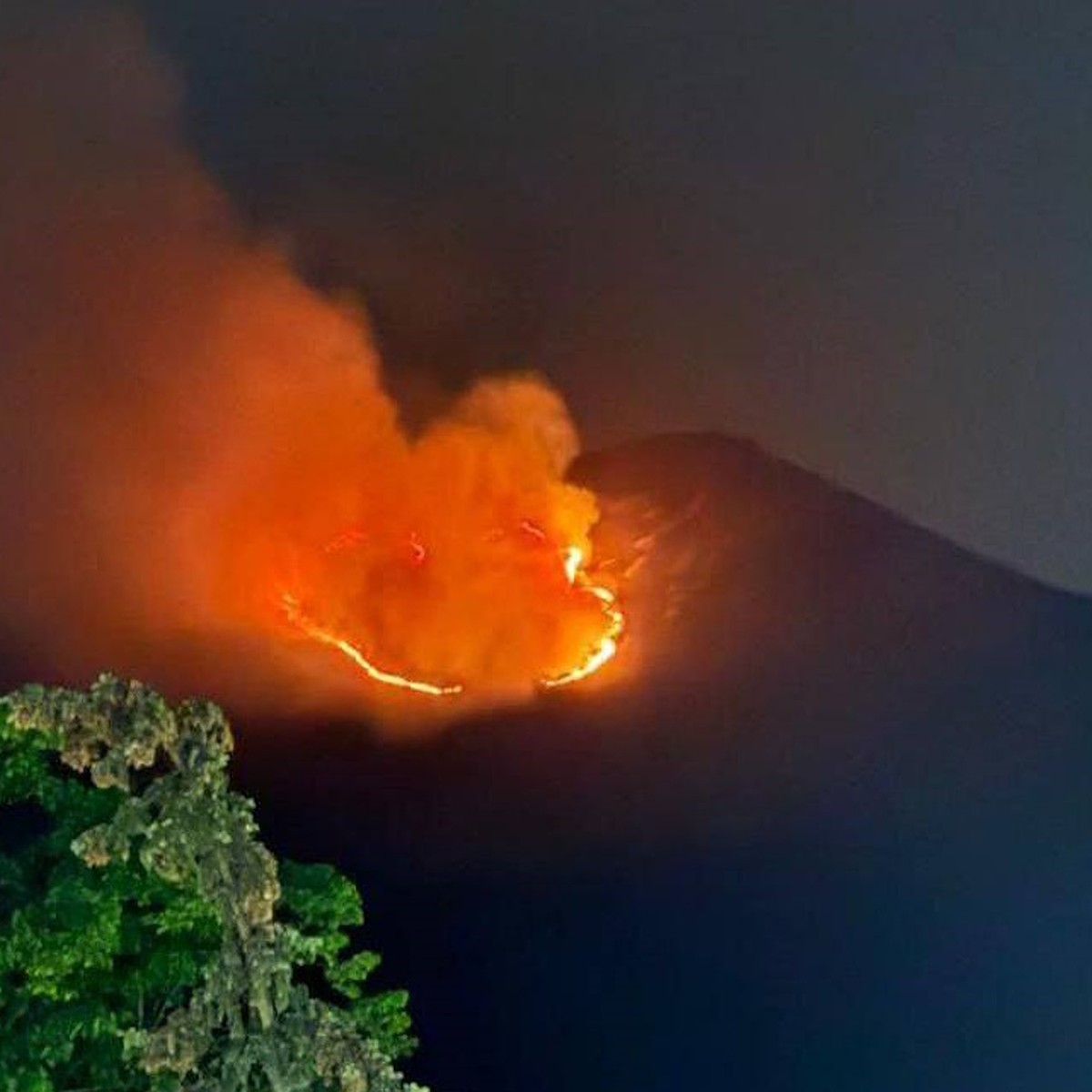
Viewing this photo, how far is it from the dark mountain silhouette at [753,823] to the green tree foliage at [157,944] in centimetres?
63

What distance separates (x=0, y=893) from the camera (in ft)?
7.52

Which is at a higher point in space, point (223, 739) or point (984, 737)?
point (984, 737)

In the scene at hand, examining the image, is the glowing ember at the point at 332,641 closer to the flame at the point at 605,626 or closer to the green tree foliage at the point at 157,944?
the flame at the point at 605,626

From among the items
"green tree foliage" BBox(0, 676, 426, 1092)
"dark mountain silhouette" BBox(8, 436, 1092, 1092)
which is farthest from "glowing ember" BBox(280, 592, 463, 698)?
"green tree foliage" BBox(0, 676, 426, 1092)

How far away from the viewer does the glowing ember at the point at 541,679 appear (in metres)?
2.85

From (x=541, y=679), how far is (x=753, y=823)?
0.48 meters

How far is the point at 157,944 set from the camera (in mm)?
2195

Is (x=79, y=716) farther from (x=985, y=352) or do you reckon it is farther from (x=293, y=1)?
(x=985, y=352)

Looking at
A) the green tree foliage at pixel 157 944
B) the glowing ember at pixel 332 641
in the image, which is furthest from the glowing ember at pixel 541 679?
the green tree foliage at pixel 157 944

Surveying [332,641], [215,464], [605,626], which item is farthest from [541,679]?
[215,464]

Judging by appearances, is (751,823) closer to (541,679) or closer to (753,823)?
(753,823)

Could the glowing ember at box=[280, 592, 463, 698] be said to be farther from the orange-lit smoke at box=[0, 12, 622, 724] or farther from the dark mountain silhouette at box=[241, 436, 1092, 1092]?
the dark mountain silhouette at box=[241, 436, 1092, 1092]

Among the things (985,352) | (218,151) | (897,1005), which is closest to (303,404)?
(218,151)

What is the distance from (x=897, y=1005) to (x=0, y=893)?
1597 millimetres
